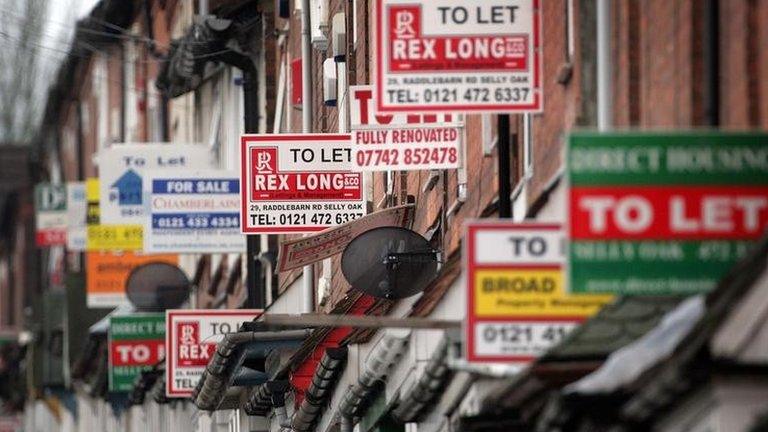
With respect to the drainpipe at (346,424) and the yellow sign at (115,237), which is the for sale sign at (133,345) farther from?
the drainpipe at (346,424)

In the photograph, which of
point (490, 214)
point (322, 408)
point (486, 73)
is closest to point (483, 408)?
point (486, 73)

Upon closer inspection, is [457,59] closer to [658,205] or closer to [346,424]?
[658,205]

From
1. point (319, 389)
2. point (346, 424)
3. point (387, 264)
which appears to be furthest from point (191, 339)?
point (387, 264)

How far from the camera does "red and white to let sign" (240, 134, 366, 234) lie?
Answer: 868 inches

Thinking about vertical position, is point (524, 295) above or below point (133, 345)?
above

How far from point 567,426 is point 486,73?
4176 mm

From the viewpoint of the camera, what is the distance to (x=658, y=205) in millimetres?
10766

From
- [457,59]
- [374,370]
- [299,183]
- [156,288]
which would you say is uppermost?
[457,59]

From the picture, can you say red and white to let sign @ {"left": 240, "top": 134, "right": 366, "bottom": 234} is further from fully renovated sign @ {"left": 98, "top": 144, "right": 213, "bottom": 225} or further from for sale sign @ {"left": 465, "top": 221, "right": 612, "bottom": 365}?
for sale sign @ {"left": 465, "top": 221, "right": 612, "bottom": 365}

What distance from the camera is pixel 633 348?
420 inches

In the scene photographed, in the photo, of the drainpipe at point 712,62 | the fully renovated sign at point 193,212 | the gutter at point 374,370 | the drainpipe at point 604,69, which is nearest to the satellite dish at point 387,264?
the gutter at point 374,370

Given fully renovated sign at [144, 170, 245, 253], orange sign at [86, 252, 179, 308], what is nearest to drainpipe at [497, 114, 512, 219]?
fully renovated sign at [144, 170, 245, 253]

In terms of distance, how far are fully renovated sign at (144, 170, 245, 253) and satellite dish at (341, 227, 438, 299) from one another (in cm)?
933

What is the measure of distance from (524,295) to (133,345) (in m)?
20.7
